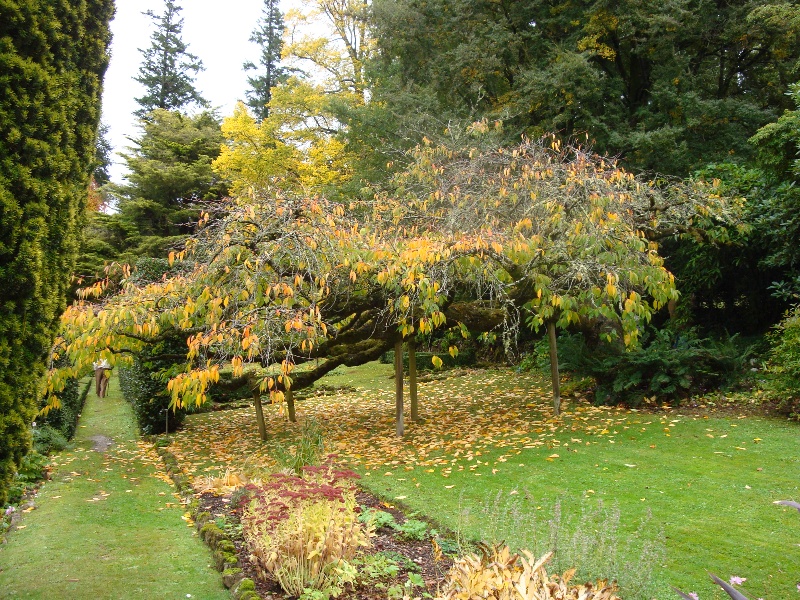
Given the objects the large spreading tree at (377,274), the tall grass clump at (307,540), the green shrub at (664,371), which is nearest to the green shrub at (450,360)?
the green shrub at (664,371)

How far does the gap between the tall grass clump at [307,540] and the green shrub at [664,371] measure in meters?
5.98

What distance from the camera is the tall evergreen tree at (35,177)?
3004 millimetres

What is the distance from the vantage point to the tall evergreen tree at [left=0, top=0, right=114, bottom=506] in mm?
3004

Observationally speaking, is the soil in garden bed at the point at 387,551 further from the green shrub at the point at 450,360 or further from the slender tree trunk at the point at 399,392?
the green shrub at the point at 450,360

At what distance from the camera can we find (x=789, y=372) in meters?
7.27

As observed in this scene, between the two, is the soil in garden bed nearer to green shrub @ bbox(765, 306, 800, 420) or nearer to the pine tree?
green shrub @ bbox(765, 306, 800, 420)

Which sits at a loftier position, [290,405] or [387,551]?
[290,405]

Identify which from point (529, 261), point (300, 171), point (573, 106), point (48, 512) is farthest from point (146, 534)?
point (300, 171)

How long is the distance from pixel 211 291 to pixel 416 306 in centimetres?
242

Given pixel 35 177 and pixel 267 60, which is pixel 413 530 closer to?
pixel 35 177

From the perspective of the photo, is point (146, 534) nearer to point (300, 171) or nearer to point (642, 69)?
point (642, 69)

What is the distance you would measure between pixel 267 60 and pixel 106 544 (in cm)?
3182

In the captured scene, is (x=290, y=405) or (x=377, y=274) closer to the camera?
(x=377, y=274)

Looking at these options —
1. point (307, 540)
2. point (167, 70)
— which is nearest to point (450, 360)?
point (307, 540)
